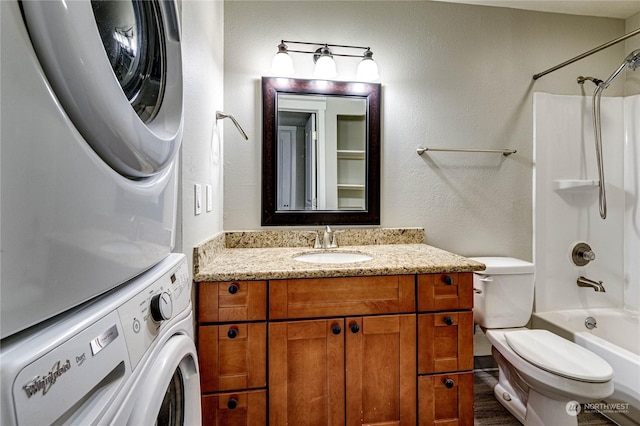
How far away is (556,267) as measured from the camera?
199 centimetres

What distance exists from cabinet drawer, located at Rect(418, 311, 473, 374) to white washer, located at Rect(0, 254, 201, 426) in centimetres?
101

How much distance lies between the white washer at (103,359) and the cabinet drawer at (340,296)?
532 mm

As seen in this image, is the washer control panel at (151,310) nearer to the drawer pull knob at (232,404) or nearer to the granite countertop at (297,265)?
the granite countertop at (297,265)

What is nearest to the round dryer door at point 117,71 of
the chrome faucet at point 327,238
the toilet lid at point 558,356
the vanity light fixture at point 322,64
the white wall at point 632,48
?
the vanity light fixture at point 322,64

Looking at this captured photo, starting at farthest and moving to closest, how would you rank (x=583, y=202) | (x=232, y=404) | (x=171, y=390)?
(x=583, y=202), (x=232, y=404), (x=171, y=390)

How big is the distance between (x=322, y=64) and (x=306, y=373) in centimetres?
161

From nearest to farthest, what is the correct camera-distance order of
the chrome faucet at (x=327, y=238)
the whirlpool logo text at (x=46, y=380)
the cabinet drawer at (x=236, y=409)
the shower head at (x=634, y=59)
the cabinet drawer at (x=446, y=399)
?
the whirlpool logo text at (x=46, y=380)
the cabinet drawer at (x=236, y=409)
the cabinet drawer at (x=446, y=399)
the shower head at (x=634, y=59)
the chrome faucet at (x=327, y=238)

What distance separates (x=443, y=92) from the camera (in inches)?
76.0

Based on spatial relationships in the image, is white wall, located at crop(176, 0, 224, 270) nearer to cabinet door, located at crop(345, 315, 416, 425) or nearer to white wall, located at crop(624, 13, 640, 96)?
cabinet door, located at crop(345, 315, 416, 425)

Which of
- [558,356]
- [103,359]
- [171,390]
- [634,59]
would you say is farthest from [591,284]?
[103,359]

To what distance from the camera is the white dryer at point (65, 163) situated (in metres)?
0.29

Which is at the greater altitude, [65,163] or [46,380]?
[65,163]


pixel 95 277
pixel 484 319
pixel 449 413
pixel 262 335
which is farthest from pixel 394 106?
pixel 95 277

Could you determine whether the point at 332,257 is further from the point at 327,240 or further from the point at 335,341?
the point at 335,341
